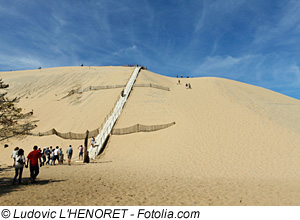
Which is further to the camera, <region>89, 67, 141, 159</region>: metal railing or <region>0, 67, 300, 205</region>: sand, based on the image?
<region>89, 67, 141, 159</region>: metal railing

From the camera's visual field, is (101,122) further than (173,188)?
Yes

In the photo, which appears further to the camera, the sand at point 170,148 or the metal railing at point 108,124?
the metal railing at point 108,124

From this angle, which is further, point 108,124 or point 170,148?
point 108,124

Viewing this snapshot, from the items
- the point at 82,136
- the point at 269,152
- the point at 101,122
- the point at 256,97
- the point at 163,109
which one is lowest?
the point at 269,152

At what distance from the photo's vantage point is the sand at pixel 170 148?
793 centimetres

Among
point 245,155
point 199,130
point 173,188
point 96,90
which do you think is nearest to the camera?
point 173,188

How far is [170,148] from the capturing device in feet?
66.8

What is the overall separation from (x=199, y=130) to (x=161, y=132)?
4832mm

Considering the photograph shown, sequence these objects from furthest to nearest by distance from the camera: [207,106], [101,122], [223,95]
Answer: [223,95]
[207,106]
[101,122]

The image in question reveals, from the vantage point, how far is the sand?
7.93 m

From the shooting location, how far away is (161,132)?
24.1m

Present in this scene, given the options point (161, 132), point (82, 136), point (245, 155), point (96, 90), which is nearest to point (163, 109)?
point (161, 132)

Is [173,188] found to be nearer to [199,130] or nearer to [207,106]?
[199,130]

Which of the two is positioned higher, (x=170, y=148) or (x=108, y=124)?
(x=108, y=124)
